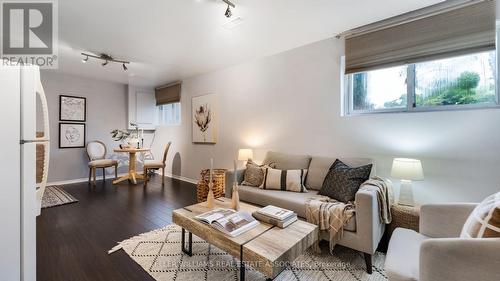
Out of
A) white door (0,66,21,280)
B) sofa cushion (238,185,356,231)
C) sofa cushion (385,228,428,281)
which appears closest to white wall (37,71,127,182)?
sofa cushion (238,185,356,231)

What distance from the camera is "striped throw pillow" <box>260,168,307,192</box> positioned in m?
2.59

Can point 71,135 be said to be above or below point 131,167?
above

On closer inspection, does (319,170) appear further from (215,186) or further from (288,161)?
(215,186)

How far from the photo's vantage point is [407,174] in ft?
6.64

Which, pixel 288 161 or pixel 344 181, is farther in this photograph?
pixel 288 161

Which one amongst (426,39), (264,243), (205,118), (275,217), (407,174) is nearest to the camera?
(264,243)

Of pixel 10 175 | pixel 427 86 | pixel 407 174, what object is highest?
pixel 427 86

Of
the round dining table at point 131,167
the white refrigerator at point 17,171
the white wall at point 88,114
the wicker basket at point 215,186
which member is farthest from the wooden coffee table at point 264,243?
the white wall at point 88,114

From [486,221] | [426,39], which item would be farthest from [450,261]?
[426,39]

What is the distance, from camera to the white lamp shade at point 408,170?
2.00 metres

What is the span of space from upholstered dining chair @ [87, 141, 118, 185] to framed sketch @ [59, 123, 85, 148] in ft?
0.94

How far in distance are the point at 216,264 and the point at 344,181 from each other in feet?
4.75

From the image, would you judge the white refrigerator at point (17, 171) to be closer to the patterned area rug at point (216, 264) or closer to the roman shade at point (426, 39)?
the patterned area rug at point (216, 264)

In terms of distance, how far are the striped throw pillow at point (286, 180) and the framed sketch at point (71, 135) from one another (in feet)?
15.1
